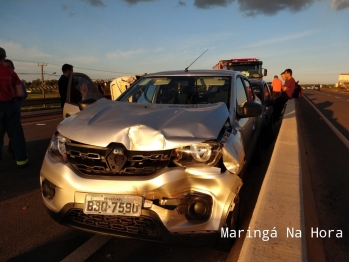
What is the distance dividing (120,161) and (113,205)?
0.35m

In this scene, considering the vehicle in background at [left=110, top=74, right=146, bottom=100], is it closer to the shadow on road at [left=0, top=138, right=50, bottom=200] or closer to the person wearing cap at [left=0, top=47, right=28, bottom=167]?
the shadow on road at [left=0, top=138, right=50, bottom=200]

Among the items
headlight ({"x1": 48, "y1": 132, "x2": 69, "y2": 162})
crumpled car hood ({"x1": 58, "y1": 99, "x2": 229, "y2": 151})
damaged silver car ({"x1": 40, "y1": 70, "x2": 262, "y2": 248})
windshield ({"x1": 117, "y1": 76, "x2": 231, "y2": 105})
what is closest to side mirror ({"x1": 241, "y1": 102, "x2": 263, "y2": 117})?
windshield ({"x1": 117, "y1": 76, "x2": 231, "y2": 105})

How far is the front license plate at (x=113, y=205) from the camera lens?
2.34m

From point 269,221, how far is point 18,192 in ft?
11.1

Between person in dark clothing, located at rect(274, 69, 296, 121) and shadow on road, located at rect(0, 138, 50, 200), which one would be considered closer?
shadow on road, located at rect(0, 138, 50, 200)

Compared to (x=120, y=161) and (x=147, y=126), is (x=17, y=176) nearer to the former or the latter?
(x=120, y=161)

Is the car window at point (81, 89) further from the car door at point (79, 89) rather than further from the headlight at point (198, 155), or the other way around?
the headlight at point (198, 155)

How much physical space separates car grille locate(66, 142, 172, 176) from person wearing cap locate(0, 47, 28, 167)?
3.24 m

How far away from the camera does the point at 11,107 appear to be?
5148mm

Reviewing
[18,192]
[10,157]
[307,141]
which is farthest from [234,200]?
[307,141]

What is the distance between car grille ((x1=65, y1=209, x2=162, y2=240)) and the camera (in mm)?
2350

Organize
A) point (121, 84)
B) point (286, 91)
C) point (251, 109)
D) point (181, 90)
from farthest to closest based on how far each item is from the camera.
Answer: point (286, 91) → point (121, 84) → point (181, 90) → point (251, 109)

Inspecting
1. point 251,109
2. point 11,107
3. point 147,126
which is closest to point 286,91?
point 251,109

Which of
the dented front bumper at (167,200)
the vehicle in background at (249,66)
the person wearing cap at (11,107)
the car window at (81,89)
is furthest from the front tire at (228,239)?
the vehicle in background at (249,66)
